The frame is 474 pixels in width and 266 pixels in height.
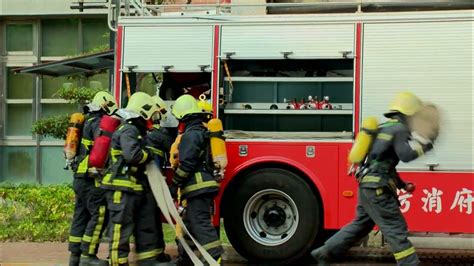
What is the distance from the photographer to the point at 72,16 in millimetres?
15688

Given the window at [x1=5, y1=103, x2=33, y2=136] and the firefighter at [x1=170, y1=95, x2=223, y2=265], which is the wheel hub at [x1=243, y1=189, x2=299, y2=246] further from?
the window at [x1=5, y1=103, x2=33, y2=136]

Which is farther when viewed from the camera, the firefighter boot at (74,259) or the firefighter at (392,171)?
the firefighter boot at (74,259)

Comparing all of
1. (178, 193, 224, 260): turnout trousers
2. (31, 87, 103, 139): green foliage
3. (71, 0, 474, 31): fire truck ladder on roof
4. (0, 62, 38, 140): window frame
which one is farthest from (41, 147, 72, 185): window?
(178, 193, 224, 260): turnout trousers

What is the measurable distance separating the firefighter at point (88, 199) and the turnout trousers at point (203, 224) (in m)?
1.01

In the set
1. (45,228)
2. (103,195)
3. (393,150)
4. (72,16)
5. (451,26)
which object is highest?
(72,16)

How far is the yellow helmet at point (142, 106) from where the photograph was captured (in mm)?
7473

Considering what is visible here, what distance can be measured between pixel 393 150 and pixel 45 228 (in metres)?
5.76

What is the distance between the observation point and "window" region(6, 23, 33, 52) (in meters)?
15.9

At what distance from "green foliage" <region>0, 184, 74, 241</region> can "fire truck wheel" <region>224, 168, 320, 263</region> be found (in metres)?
3.15

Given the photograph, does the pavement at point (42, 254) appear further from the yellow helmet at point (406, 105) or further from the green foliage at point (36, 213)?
the yellow helmet at point (406, 105)

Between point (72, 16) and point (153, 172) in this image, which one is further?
point (72, 16)

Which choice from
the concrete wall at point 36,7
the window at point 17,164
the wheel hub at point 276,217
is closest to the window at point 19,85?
the window at point 17,164

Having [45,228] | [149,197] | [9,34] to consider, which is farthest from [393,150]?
[9,34]

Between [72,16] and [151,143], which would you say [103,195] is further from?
[72,16]
